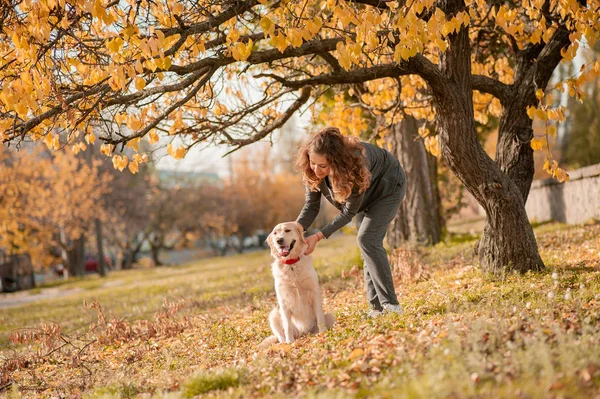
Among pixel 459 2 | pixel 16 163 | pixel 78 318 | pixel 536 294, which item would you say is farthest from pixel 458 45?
pixel 16 163

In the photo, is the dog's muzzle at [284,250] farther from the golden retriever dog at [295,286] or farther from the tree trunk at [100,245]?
the tree trunk at [100,245]

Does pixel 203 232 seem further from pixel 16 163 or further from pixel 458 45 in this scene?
pixel 458 45

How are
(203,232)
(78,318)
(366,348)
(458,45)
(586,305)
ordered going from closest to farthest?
(366,348), (586,305), (458,45), (78,318), (203,232)

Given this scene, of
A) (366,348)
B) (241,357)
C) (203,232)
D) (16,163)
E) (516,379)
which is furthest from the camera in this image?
(203,232)

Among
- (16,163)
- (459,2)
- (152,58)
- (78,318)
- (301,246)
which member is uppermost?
(16,163)

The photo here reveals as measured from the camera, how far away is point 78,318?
10.7 meters

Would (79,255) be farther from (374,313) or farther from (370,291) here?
(374,313)

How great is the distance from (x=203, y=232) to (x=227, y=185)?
4.27 metres

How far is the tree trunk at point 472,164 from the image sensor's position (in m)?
6.29

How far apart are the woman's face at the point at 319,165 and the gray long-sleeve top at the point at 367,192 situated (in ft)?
0.71

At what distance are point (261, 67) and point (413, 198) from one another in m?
4.80

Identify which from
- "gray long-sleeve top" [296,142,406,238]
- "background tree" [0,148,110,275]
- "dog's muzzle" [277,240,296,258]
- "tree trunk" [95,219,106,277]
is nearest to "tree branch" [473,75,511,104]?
"gray long-sleeve top" [296,142,406,238]

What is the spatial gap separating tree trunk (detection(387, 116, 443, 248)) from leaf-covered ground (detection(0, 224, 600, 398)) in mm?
2565

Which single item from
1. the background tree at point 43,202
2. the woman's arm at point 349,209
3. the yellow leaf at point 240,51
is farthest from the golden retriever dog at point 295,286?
the background tree at point 43,202
